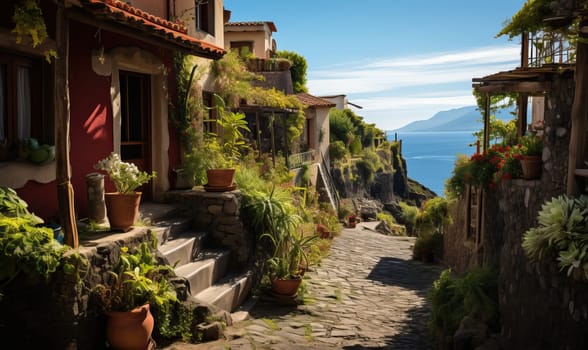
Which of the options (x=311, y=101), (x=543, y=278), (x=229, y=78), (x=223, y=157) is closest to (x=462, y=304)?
(x=543, y=278)

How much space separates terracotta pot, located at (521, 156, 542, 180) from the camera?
6.24 metres

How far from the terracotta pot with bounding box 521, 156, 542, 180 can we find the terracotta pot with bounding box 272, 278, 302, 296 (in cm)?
382

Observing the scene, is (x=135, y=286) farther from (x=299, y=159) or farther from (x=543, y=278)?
(x=299, y=159)

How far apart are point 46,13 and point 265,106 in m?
9.10

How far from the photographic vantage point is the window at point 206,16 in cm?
1178

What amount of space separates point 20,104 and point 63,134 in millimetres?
1384

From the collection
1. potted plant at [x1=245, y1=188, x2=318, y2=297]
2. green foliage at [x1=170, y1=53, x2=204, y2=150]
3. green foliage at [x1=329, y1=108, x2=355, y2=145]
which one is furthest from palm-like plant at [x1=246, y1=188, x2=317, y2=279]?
green foliage at [x1=329, y1=108, x2=355, y2=145]

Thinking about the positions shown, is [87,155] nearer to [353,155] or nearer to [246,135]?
[246,135]

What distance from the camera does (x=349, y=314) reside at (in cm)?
838

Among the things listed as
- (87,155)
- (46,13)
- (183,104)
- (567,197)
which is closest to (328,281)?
(183,104)

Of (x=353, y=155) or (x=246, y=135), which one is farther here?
(x=353, y=155)

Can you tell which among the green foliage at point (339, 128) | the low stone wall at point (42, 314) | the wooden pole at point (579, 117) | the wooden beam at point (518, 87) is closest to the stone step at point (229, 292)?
the low stone wall at point (42, 314)

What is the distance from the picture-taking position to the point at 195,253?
8039 millimetres

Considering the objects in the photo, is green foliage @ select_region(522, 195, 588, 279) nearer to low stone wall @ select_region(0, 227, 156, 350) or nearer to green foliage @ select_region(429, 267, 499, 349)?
green foliage @ select_region(429, 267, 499, 349)
